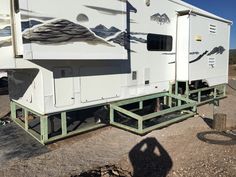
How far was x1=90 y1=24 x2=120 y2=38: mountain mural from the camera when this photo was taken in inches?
232

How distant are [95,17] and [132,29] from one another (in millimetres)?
1508

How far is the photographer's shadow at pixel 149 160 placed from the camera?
4.47 m

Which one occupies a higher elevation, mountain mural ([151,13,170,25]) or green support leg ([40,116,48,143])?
mountain mural ([151,13,170,25])

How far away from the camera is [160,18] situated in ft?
26.3

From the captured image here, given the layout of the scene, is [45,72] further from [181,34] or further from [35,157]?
[181,34]

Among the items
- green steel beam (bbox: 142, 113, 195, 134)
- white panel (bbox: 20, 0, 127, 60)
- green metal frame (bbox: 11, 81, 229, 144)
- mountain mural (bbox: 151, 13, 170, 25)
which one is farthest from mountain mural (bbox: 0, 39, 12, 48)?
mountain mural (bbox: 151, 13, 170, 25)

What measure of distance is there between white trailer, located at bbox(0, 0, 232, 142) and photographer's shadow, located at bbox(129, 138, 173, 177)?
59 cm

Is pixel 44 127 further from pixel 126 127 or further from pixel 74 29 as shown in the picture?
pixel 74 29

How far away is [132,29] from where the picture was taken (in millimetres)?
7102

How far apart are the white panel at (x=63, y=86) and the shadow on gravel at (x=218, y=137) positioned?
10.0 ft

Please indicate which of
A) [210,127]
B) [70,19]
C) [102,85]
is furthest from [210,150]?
[70,19]

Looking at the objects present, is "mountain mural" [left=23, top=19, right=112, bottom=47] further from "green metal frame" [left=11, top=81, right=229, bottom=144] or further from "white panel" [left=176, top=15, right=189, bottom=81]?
"white panel" [left=176, top=15, right=189, bottom=81]

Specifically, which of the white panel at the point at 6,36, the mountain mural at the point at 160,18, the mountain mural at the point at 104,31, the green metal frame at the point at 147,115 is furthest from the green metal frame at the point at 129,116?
the mountain mural at the point at 160,18

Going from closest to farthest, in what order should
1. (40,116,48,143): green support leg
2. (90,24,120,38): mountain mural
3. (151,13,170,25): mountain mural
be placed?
(40,116,48,143): green support leg, (90,24,120,38): mountain mural, (151,13,170,25): mountain mural
